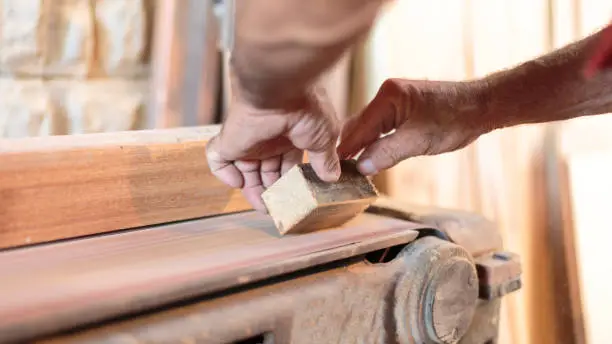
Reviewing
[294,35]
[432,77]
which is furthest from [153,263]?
[432,77]

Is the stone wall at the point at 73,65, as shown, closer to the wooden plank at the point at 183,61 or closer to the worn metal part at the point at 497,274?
the wooden plank at the point at 183,61

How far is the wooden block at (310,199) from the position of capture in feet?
2.27

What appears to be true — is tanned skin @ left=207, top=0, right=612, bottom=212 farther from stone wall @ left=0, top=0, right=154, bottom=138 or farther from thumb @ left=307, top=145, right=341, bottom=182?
stone wall @ left=0, top=0, right=154, bottom=138

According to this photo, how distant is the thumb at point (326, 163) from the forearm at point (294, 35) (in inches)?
6.3

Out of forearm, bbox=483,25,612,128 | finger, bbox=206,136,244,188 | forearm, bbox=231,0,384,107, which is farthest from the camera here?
forearm, bbox=483,25,612,128

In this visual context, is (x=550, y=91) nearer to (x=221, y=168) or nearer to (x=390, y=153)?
(x=390, y=153)

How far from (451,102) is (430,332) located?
0.35 metres

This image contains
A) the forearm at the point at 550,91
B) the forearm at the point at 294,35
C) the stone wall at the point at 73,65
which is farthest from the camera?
the stone wall at the point at 73,65

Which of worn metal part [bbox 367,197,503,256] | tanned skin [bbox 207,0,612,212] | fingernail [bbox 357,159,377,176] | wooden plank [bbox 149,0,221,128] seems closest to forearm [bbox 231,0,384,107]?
tanned skin [bbox 207,0,612,212]

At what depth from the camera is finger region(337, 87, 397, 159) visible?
33.1 inches

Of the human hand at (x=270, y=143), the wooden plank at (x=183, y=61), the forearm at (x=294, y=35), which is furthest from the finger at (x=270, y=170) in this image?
the wooden plank at (x=183, y=61)

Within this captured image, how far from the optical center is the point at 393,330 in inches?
28.5

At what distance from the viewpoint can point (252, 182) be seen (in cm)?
81

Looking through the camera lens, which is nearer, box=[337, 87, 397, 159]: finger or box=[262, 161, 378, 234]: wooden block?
box=[262, 161, 378, 234]: wooden block
